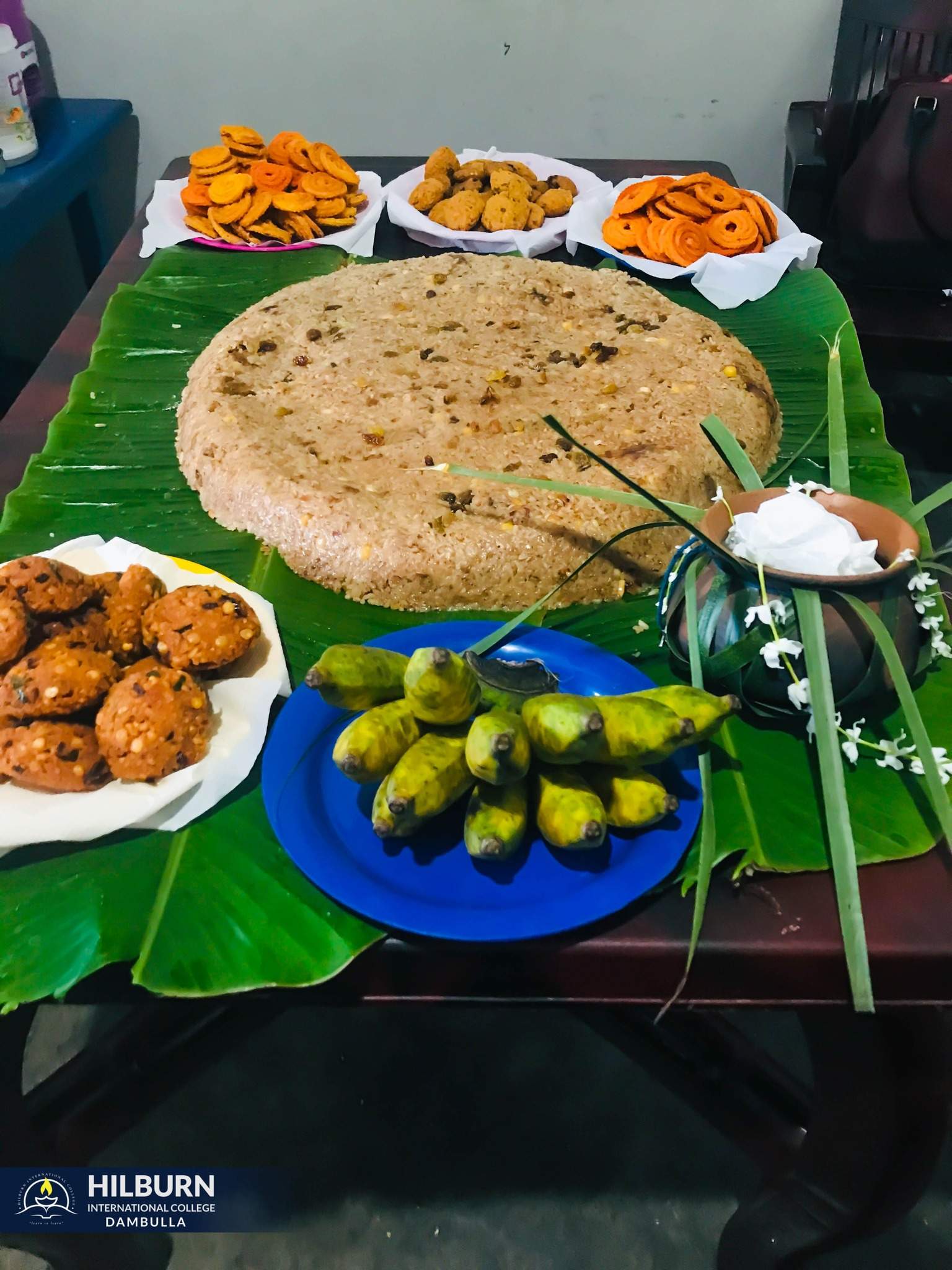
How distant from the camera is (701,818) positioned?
1166 mm

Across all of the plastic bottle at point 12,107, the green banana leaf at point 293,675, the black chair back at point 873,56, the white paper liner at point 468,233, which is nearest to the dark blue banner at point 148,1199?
the green banana leaf at point 293,675

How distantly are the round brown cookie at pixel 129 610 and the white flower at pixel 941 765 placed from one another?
113 cm

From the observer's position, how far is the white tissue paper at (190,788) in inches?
46.0

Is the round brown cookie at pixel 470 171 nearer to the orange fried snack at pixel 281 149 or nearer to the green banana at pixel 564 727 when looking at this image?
the orange fried snack at pixel 281 149

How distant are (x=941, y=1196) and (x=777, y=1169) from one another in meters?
0.47

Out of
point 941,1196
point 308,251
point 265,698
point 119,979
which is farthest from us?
point 308,251

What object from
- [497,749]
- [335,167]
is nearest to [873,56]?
[335,167]

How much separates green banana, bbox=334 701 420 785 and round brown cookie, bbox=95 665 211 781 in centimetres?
29

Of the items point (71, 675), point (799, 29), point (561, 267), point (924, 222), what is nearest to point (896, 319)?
point (924, 222)

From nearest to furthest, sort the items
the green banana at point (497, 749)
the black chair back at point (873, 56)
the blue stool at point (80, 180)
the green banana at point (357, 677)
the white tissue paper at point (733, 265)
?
the green banana at point (497, 749), the green banana at point (357, 677), the white tissue paper at point (733, 265), the blue stool at point (80, 180), the black chair back at point (873, 56)

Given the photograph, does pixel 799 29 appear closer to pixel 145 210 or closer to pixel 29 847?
pixel 145 210

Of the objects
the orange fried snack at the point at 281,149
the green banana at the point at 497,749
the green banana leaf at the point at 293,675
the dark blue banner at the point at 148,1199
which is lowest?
the dark blue banner at the point at 148,1199

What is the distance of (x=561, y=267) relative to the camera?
2.38m

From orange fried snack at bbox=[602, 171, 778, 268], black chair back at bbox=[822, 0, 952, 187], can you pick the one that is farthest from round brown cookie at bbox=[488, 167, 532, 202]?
black chair back at bbox=[822, 0, 952, 187]
